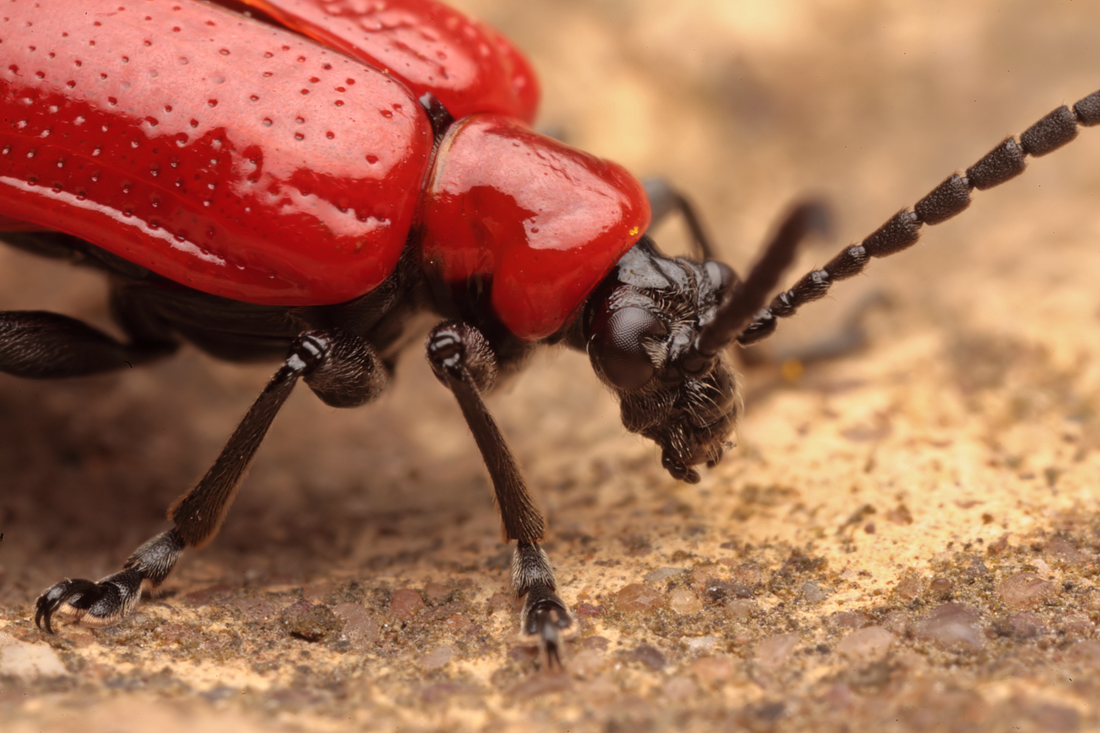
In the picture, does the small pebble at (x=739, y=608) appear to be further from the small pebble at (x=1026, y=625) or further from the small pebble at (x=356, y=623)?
the small pebble at (x=356, y=623)

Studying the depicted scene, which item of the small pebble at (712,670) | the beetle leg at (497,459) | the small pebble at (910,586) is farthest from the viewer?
the beetle leg at (497,459)

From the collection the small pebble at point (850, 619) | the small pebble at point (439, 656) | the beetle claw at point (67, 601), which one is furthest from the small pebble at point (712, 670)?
the beetle claw at point (67, 601)

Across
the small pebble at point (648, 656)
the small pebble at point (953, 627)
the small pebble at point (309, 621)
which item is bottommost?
the small pebble at point (309, 621)

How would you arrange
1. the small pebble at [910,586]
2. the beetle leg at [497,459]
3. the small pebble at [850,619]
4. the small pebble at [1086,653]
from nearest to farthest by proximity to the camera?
the small pebble at [1086,653], the small pebble at [850,619], the small pebble at [910,586], the beetle leg at [497,459]

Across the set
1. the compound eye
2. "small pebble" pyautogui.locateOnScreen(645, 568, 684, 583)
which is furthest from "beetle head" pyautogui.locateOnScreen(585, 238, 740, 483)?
"small pebble" pyautogui.locateOnScreen(645, 568, 684, 583)

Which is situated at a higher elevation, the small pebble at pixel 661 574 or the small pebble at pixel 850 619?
the small pebble at pixel 850 619

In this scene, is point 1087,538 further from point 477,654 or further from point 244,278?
point 244,278

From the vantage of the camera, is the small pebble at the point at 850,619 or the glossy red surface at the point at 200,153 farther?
the glossy red surface at the point at 200,153

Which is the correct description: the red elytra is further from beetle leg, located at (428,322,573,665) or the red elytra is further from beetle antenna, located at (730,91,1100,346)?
beetle antenna, located at (730,91,1100,346)
